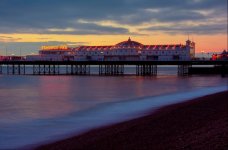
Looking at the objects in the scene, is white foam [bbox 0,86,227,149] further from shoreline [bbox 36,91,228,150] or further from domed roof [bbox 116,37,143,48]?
domed roof [bbox 116,37,143,48]

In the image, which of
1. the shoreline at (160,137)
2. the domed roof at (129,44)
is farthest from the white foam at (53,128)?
the domed roof at (129,44)

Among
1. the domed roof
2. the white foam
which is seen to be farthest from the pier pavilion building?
the white foam

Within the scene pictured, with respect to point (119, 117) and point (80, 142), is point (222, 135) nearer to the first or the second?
point (80, 142)

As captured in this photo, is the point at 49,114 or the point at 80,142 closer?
the point at 80,142

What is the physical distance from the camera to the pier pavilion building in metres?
97.4

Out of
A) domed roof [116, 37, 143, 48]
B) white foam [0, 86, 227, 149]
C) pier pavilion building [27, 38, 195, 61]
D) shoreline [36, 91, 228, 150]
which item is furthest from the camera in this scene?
domed roof [116, 37, 143, 48]

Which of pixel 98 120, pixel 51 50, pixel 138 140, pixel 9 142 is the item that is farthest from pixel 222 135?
pixel 51 50

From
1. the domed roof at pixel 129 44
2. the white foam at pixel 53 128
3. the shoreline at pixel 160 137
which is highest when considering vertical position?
the domed roof at pixel 129 44

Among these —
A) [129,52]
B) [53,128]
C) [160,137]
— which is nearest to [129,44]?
[129,52]

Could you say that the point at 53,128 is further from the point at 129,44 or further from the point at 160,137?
the point at 129,44

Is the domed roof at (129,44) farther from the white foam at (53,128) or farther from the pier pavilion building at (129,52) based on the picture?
the white foam at (53,128)

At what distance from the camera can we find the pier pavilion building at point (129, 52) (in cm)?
9738

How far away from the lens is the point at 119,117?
18.9 m

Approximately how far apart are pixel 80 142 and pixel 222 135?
391 cm
